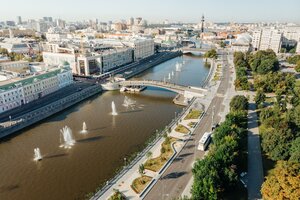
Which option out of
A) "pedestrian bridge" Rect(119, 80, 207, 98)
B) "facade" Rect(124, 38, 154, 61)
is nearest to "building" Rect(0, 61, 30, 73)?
"pedestrian bridge" Rect(119, 80, 207, 98)

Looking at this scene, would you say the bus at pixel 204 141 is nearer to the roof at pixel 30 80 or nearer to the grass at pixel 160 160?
the grass at pixel 160 160

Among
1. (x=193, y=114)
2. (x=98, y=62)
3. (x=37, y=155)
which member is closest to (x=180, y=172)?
(x=193, y=114)

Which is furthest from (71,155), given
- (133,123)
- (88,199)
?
(133,123)

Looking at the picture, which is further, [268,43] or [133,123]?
[268,43]

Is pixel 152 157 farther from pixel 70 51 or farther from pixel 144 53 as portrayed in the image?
pixel 144 53

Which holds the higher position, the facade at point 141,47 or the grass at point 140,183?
the facade at point 141,47

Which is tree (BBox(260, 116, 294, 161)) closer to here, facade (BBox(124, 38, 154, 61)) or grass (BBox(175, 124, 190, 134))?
grass (BBox(175, 124, 190, 134))

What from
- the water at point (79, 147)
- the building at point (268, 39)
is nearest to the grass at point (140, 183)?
the water at point (79, 147)
